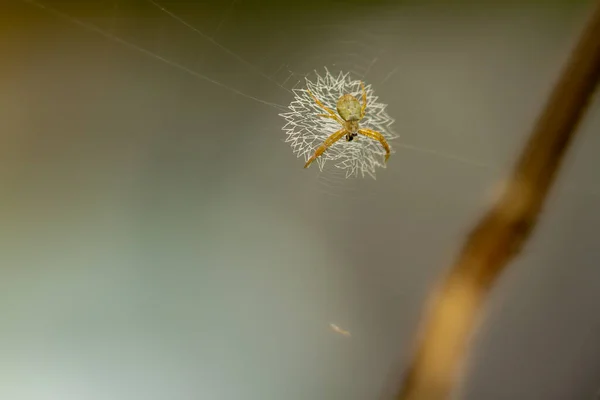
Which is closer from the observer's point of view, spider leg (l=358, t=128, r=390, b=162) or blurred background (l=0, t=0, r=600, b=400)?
blurred background (l=0, t=0, r=600, b=400)

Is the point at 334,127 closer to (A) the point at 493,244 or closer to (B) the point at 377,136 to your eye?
(B) the point at 377,136

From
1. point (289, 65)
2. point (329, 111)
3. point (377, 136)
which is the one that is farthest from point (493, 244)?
point (289, 65)

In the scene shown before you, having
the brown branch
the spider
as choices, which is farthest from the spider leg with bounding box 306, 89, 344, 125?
the brown branch

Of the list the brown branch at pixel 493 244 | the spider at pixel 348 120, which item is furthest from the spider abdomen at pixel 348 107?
the brown branch at pixel 493 244

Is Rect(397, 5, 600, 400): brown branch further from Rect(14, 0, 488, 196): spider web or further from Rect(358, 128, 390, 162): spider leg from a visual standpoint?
Rect(358, 128, 390, 162): spider leg

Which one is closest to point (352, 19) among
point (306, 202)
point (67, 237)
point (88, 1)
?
point (306, 202)

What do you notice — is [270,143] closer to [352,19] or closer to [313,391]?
[352,19]

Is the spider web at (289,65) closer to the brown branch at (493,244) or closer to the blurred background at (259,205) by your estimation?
the blurred background at (259,205)
